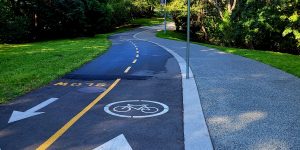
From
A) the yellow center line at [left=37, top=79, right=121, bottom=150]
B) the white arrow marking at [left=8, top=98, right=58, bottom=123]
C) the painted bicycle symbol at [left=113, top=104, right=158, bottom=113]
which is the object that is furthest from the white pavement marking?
the white arrow marking at [left=8, top=98, right=58, bottom=123]

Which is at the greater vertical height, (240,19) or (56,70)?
(240,19)

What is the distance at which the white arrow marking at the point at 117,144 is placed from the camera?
18.4ft

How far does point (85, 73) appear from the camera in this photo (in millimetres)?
13773

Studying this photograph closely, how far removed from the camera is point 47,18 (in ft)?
139

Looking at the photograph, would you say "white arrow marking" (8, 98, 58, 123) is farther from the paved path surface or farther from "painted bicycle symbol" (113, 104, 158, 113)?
the paved path surface

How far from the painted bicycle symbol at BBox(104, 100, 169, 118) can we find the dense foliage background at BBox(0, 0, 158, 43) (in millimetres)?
31596

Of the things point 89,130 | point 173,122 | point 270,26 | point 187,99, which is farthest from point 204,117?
point 270,26

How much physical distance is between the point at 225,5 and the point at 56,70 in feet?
115

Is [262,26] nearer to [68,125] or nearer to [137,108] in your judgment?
[137,108]

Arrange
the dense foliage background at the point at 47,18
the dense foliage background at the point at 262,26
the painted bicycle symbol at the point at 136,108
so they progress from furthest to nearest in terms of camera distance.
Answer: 1. the dense foliage background at the point at 47,18
2. the dense foliage background at the point at 262,26
3. the painted bicycle symbol at the point at 136,108

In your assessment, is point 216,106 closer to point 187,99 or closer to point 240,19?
point 187,99

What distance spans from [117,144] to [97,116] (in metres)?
1.79

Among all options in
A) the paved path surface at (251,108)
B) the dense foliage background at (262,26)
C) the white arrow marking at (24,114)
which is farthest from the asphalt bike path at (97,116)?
the dense foliage background at (262,26)

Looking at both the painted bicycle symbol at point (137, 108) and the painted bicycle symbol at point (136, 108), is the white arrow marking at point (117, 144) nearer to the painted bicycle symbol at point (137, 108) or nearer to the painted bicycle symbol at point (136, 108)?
the painted bicycle symbol at point (136, 108)
